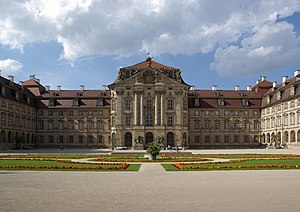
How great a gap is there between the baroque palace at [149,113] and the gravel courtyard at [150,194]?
51.5m

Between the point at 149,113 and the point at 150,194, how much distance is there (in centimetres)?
5781

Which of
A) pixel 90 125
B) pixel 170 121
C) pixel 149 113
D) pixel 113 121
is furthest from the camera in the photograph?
pixel 90 125

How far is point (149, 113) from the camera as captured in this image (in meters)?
70.5

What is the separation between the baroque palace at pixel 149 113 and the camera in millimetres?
68000

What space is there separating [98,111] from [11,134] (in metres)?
19.5

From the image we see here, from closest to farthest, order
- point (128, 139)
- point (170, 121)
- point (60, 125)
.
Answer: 1. point (128, 139)
2. point (170, 121)
3. point (60, 125)

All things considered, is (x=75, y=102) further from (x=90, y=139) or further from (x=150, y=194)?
(x=150, y=194)

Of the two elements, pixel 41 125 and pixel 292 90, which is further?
pixel 41 125

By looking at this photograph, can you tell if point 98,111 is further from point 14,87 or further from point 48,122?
point 14,87

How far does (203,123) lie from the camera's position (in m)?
78.8

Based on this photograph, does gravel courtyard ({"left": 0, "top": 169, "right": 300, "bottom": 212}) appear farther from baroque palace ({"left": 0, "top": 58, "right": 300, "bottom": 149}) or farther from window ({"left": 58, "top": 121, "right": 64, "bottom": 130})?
window ({"left": 58, "top": 121, "right": 64, "bottom": 130})

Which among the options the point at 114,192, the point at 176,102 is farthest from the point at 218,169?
the point at 176,102

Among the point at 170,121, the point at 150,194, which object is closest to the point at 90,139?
the point at 170,121

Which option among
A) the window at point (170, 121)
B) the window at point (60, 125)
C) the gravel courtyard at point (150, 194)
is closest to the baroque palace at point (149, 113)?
the window at point (170, 121)
